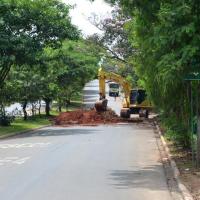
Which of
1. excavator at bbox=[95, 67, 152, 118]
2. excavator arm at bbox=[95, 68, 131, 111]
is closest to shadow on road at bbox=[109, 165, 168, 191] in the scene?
excavator arm at bbox=[95, 68, 131, 111]

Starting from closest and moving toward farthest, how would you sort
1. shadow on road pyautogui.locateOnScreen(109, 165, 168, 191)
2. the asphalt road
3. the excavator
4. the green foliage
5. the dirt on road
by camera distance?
the asphalt road → shadow on road pyautogui.locateOnScreen(109, 165, 168, 191) → the green foliage → the dirt on road → the excavator

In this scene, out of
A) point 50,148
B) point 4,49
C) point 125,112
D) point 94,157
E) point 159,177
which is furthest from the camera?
point 125,112

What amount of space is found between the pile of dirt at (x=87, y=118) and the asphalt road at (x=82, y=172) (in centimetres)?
2015

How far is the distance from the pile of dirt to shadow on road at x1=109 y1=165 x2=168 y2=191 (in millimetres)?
28432

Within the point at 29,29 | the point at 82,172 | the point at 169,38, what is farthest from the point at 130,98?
the point at 169,38

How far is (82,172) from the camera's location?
1596 cm

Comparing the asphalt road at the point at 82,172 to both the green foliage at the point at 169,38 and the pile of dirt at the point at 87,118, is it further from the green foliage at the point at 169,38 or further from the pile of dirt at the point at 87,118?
the pile of dirt at the point at 87,118

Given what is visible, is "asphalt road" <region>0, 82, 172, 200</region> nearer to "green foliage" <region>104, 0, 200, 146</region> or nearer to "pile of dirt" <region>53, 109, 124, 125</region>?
"green foliage" <region>104, 0, 200, 146</region>

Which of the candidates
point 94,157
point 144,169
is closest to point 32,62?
point 94,157

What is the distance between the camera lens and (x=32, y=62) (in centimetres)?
3453

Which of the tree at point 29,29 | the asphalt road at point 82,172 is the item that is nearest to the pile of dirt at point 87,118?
the tree at point 29,29

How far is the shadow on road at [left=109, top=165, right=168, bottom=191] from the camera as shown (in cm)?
1369

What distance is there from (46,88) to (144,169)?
118ft

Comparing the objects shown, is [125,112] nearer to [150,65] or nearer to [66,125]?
[66,125]
